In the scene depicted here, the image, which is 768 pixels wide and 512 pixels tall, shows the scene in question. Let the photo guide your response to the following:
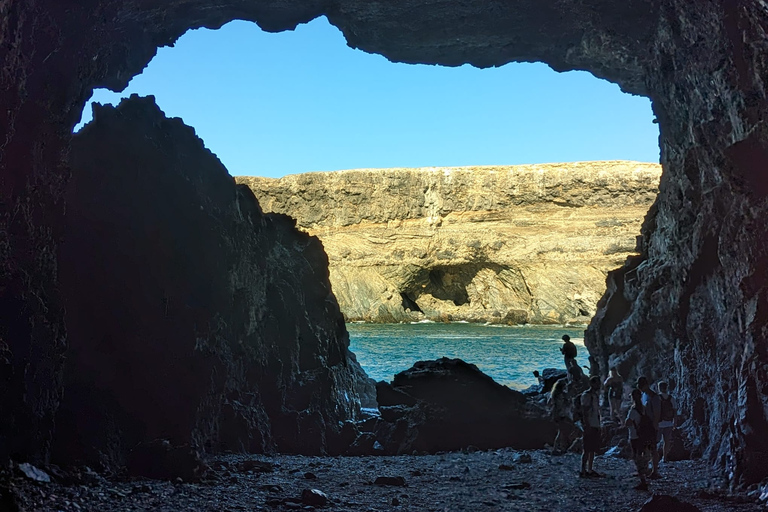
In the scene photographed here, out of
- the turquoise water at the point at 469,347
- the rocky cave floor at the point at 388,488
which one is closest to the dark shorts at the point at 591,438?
the rocky cave floor at the point at 388,488

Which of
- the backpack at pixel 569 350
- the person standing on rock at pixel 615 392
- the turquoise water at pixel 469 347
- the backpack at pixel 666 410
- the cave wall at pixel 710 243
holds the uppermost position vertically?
the cave wall at pixel 710 243

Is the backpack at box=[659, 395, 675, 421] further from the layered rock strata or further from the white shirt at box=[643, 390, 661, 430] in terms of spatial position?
the layered rock strata

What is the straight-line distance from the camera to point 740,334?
294 inches

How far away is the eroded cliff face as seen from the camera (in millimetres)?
59031

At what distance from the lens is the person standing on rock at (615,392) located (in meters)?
11.6

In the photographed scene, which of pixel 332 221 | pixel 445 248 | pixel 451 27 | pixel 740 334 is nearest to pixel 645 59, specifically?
pixel 451 27

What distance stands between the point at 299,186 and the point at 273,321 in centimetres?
5405

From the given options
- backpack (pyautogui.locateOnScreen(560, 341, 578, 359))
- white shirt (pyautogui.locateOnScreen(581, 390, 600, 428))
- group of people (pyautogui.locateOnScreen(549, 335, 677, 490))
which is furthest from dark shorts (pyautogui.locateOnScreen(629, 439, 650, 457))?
backpack (pyautogui.locateOnScreen(560, 341, 578, 359))

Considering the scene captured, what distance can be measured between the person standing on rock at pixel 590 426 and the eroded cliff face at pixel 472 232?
5031cm

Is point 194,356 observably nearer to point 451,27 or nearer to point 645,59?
point 451,27

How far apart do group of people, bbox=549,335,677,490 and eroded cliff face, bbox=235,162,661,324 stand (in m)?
47.8

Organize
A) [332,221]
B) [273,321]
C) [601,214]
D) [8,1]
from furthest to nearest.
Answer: [332,221] < [601,214] < [273,321] < [8,1]

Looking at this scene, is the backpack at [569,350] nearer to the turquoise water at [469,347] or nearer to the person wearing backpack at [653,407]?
the person wearing backpack at [653,407]

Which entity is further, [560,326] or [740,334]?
[560,326]
